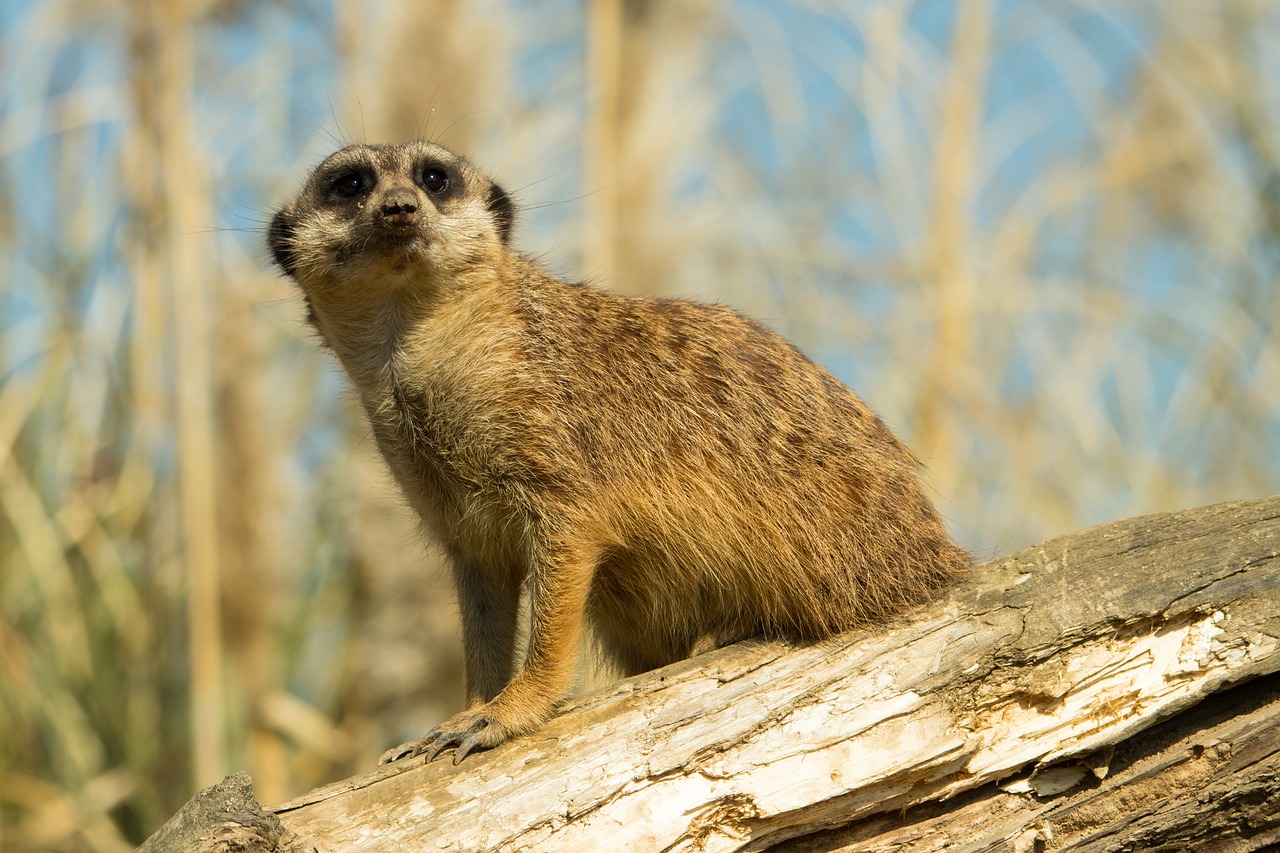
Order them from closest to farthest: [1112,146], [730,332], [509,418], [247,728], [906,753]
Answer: [906,753], [509,418], [730,332], [247,728], [1112,146]

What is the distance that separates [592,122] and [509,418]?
3762 mm

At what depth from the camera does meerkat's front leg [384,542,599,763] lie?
3.62 meters

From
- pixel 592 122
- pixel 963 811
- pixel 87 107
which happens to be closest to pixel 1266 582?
pixel 963 811

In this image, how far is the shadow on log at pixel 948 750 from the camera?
339cm

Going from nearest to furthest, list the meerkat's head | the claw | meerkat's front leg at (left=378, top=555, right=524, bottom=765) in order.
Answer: the claw → the meerkat's head → meerkat's front leg at (left=378, top=555, right=524, bottom=765)

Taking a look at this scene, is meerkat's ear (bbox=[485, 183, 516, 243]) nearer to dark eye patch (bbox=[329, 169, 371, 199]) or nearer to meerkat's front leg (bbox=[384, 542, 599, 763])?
dark eye patch (bbox=[329, 169, 371, 199])

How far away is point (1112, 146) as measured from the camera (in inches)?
339

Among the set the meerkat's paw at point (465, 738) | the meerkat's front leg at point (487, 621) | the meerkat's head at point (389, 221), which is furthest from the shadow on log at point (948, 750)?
the meerkat's head at point (389, 221)

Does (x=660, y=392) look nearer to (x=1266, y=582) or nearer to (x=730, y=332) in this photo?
(x=730, y=332)

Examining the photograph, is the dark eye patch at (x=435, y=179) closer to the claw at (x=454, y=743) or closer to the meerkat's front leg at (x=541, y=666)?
the meerkat's front leg at (x=541, y=666)

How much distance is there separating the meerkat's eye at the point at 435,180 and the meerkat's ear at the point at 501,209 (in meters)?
Result: 0.17

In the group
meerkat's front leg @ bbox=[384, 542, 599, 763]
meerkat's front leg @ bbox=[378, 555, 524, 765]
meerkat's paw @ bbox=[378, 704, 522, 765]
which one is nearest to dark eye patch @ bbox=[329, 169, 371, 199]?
meerkat's front leg @ bbox=[378, 555, 524, 765]

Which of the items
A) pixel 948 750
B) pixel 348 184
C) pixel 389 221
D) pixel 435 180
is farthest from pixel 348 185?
pixel 948 750

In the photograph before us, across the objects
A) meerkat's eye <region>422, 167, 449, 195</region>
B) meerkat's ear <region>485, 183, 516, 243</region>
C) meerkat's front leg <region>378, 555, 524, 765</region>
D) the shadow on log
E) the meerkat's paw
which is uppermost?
meerkat's eye <region>422, 167, 449, 195</region>
